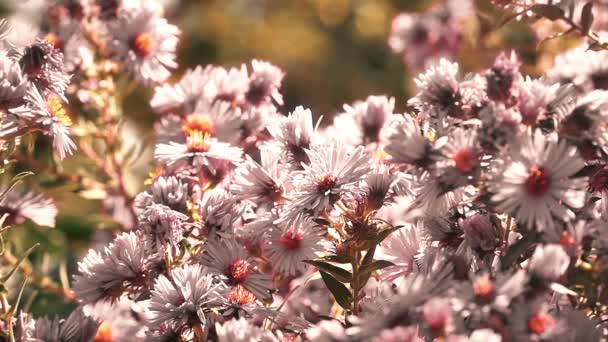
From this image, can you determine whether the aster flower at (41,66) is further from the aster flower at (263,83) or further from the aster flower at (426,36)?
the aster flower at (426,36)

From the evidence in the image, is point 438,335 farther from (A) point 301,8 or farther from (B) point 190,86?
(A) point 301,8

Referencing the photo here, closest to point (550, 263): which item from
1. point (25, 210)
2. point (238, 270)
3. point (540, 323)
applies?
point (540, 323)

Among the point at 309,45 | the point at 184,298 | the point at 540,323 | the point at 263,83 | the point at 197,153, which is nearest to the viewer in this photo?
the point at 540,323

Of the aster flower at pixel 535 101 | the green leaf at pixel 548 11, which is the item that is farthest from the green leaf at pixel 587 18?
the aster flower at pixel 535 101

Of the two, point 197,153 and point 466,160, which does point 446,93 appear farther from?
point 197,153

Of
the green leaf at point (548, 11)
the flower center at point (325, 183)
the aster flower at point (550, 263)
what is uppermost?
the green leaf at point (548, 11)

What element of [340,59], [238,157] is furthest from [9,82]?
[340,59]

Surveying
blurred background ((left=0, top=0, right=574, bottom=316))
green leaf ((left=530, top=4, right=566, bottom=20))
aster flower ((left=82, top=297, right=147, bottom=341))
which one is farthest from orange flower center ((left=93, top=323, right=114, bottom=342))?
blurred background ((left=0, top=0, right=574, bottom=316))
